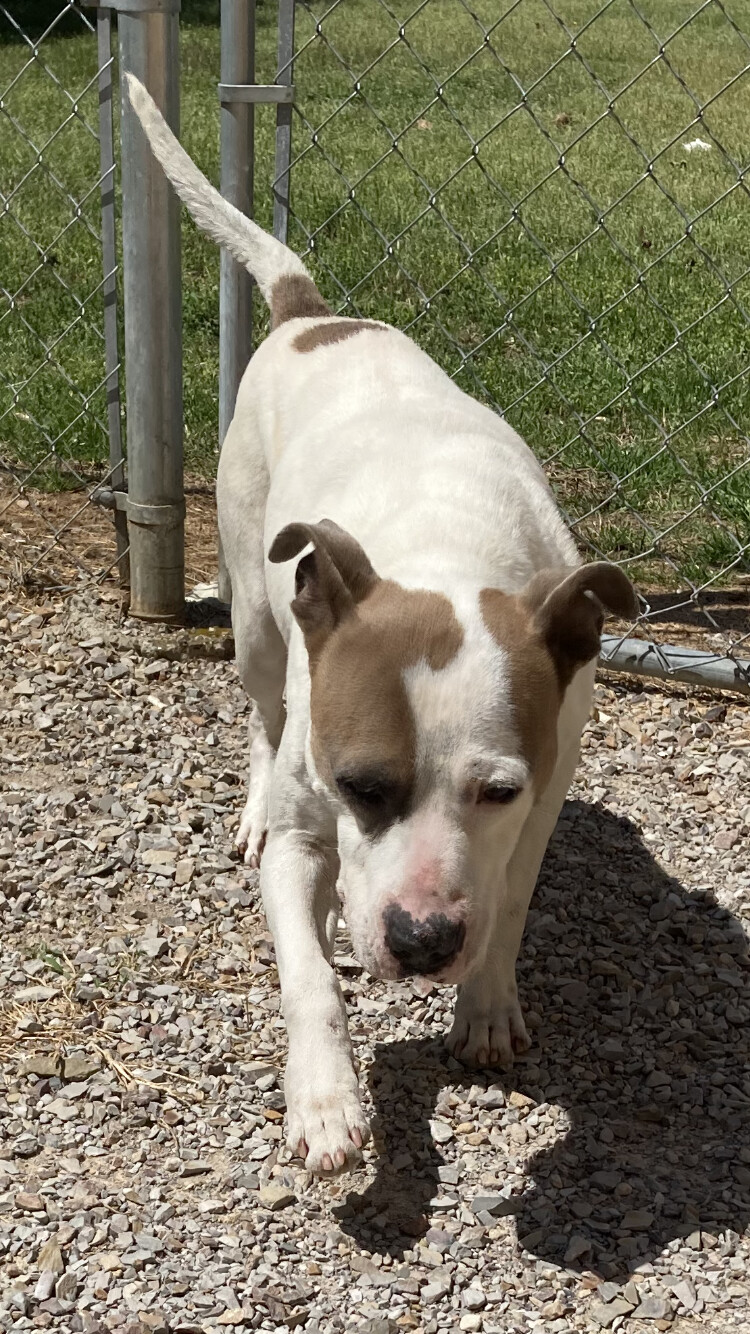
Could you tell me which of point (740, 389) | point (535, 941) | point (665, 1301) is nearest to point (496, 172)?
point (740, 389)

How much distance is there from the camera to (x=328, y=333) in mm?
3949

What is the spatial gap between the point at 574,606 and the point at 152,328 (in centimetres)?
236

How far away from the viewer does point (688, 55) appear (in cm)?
1198

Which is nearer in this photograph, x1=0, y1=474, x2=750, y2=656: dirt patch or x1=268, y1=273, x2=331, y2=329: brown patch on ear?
x1=268, y1=273, x2=331, y2=329: brown patch on ear

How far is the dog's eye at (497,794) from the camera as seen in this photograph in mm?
2619

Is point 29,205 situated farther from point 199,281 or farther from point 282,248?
point 282,248

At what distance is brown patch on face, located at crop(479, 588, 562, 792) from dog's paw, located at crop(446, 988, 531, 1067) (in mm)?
700

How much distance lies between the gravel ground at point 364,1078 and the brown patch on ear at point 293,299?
1.25 meters

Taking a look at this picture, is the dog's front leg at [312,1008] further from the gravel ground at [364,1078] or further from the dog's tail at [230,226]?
the dog's tail at [230,226]

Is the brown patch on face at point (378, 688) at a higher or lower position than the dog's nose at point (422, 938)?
higher

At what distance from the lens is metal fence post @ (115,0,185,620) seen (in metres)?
4.33

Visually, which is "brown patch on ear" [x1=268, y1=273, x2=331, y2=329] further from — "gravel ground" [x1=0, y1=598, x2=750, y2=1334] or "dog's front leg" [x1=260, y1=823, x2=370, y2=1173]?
"dog's front leg" [x1=260, y1=823, x2=370, y2=1173]

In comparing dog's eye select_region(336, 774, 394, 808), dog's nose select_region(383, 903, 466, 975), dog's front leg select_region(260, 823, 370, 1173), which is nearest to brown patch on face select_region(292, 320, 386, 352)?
dog's front leg select_region(260, 823, 370, 1173)

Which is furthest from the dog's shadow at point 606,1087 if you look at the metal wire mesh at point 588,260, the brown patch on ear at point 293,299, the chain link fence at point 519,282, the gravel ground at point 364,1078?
the brown patch on ear at point 293,299
